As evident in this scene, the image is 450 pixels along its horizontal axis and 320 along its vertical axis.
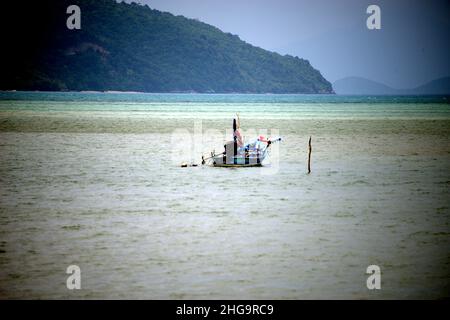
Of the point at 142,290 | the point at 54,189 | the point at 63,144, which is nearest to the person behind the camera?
the point at 142,290

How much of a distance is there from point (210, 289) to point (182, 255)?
262cm

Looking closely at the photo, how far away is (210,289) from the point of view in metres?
13.0

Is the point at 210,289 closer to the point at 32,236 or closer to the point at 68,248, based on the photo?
the point at 68,248

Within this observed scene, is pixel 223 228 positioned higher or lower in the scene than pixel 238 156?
lower

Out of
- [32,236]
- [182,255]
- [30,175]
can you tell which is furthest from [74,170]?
[182,255]

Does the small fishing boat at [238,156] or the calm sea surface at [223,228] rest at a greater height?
the small fishing boat at [238,156]

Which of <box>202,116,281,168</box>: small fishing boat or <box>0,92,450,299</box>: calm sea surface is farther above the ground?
<box>202,116,281,168</box>: small fishing boat

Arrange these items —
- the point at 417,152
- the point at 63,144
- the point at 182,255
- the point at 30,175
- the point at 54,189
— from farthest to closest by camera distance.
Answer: the point at 63,144
the point at 417,152
the point at 30,175
the point at 54,189
the point at 182,255

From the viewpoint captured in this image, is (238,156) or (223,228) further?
(238,156)

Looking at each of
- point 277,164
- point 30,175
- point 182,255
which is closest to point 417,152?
point 277,164

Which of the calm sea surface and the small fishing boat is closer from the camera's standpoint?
the calm sea surface

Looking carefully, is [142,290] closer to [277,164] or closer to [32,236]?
[32,236]

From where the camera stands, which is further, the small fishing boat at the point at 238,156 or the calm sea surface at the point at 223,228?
the small fishing boat at the point at 238,156

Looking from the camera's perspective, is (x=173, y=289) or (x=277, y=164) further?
(x=277, y=164)
